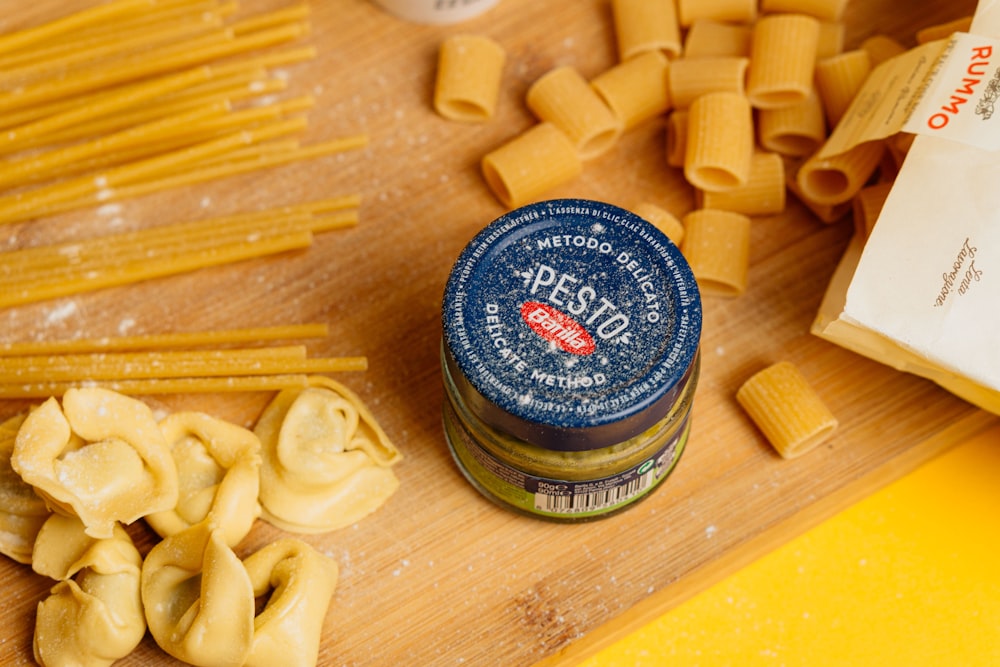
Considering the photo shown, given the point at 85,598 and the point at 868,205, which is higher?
the point at 868,205

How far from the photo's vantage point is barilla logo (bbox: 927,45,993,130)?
1.44 metres

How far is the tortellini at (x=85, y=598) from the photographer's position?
1.31m

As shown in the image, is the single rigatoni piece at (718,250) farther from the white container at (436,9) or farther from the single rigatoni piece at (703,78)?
the white container at (436,9)

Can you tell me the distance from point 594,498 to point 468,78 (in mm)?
630

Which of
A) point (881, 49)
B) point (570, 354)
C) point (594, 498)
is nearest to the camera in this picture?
point (570, 354)

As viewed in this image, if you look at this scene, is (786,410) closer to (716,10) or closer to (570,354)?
(570,354)

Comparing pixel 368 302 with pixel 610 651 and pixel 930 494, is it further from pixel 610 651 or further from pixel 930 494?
pixel 930 494

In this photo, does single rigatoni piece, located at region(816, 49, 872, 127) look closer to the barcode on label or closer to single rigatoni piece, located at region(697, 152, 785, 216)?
single rigatoni piece, located at region(697, 152, 785, 216)

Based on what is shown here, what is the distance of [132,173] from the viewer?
1651mm

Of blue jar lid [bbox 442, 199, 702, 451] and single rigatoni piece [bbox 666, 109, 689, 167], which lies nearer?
blue jar lid [bbox 442, 199, 702, 451]

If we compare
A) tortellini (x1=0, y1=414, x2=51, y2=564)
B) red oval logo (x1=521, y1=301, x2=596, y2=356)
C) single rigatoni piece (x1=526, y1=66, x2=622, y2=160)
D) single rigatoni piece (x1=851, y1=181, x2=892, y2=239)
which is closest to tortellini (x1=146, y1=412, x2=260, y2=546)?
tortellini (x1=0, y1=414, x2=51, y2=564)

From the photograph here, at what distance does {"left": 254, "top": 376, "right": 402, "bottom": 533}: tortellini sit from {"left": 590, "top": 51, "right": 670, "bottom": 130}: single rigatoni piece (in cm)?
55

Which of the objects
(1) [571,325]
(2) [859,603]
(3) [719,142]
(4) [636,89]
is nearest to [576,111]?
(4) [636,89]

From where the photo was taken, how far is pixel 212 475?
144cm
